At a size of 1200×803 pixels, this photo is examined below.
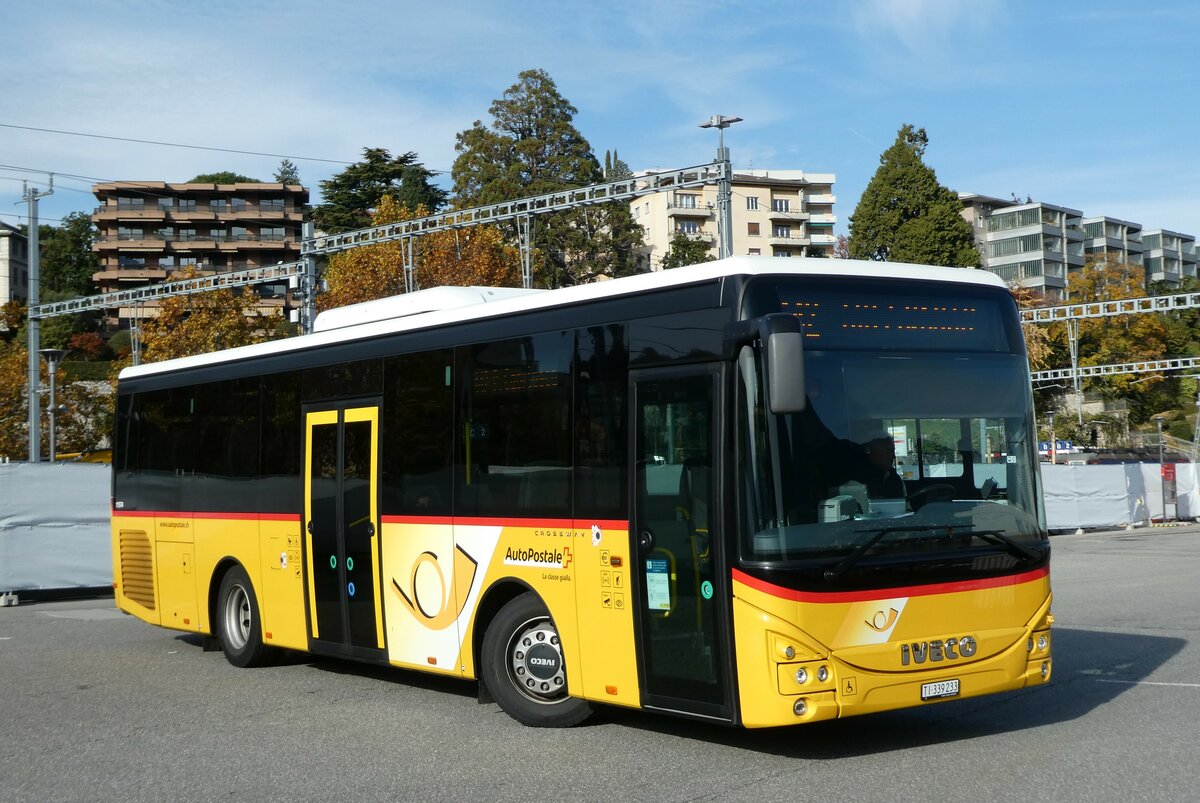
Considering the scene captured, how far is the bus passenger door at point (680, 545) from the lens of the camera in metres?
7.75

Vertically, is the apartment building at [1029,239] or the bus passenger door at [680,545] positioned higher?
the apartment building at [1029,239]

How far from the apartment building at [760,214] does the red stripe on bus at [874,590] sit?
100 meters

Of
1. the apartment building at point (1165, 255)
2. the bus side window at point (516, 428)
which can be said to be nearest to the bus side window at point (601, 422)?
the bus side window at point (516, 428)

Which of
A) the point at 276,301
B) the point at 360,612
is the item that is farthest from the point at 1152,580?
the point at 276,301

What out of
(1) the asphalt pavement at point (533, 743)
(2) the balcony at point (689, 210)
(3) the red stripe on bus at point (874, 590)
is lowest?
(1) the asphalt pavement at point (533, 743)

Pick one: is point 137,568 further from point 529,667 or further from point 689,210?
point 689,210

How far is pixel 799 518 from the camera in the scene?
751cm

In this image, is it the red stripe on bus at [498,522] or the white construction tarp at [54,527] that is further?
the white construction tarp at [54,527]

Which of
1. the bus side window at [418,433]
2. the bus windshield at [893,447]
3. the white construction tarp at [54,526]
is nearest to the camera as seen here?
the bus windshield at [893,447]

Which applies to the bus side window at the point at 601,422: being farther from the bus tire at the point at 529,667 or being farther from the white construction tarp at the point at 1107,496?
the white construction tarp at the point at 1107,496

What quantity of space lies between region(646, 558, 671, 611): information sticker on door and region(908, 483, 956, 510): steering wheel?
148cm

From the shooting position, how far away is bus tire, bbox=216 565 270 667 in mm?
12688

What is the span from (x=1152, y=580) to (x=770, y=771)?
14718 millimetres

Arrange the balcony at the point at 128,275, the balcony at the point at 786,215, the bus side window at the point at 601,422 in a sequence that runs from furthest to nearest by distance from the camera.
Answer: the balcony at the point at 128,275
the balcony at the point at 786,215
the bus side window at the point at 601,422
